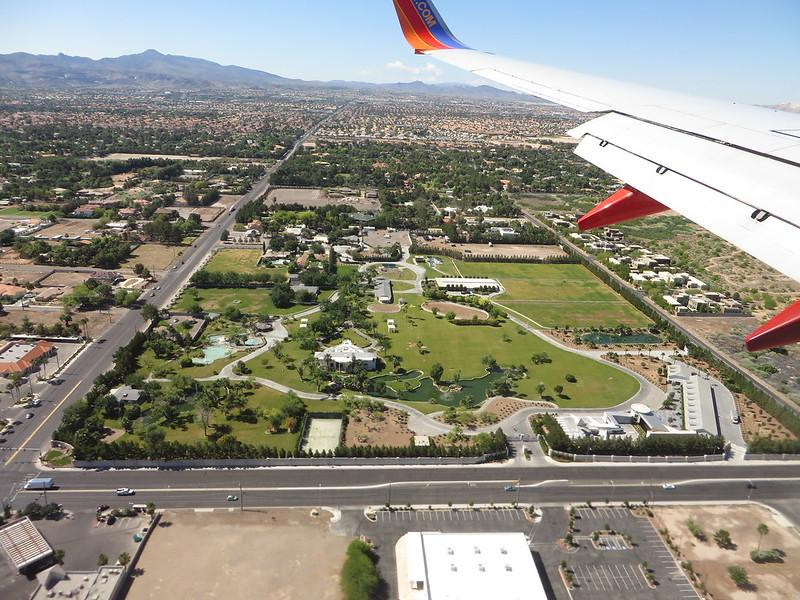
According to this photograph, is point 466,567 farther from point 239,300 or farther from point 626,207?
point 239,300

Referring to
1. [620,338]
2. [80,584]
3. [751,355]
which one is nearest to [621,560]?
[80,584]

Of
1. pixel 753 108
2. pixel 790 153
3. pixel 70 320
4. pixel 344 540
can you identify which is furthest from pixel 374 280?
pixel 790 153

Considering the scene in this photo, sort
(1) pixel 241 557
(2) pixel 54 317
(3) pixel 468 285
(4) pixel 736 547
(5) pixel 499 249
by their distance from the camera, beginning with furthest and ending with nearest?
(5) pixel 499 249 < (3) pixel 468 285 < (2) pixel 54 317 < (4) pixel 736 547 < (1) pixel 241 557

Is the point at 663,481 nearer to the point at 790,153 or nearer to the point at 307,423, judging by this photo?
the point at 307,423

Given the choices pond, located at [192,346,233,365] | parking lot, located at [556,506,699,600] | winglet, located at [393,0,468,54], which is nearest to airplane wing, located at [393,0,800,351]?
winglet, located at [393,0,468,54]

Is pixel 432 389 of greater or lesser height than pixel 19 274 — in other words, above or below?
below
